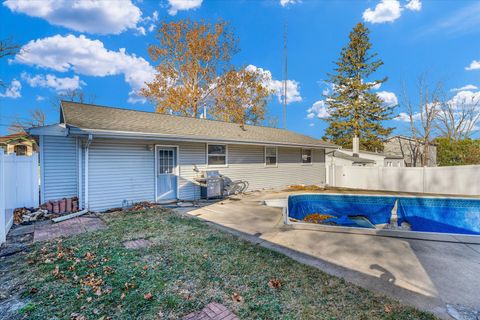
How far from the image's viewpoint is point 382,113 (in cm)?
2564

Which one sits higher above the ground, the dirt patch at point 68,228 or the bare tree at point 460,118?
the bare tree at point 460,118

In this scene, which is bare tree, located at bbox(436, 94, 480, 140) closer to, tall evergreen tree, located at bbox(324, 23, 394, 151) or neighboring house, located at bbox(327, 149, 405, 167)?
tall evergreen tree, located at bbox(324, 23, 394, 151)

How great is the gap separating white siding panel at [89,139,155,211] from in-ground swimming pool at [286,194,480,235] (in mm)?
A: 5351

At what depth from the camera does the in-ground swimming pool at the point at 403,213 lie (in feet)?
24.2

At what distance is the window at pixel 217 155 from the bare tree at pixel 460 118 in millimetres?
25150

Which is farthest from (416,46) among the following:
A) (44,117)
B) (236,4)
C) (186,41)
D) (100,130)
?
(44,117)

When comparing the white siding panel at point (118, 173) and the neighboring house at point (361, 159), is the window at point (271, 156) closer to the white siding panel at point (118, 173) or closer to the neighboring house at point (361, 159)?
the white siding panel at point (118, 173)

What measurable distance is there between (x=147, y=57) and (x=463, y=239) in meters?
22.3

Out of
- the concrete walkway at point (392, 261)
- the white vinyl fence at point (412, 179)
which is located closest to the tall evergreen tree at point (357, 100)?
the white vinyl fence at point (412, 179)

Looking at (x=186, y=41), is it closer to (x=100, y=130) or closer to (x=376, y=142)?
(x=100, y=130)

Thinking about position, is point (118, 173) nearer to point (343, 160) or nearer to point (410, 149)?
point (343, 160)

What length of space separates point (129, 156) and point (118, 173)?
2.18 feet

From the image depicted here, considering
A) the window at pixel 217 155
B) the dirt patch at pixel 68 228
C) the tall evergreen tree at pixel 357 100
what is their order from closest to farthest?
the dirt patch at pixel 68 228
the window at pixel 217 155
the tall evergreen tree at pixel 357 100

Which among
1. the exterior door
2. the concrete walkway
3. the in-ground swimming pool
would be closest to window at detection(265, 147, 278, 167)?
the in-ground swimming pool
